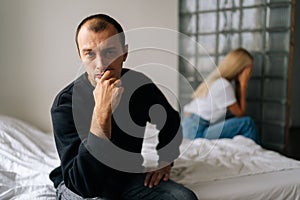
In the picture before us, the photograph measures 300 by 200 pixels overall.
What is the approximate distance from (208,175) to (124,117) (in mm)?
517

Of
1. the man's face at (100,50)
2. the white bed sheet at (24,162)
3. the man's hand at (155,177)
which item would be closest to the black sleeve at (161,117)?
the man's hand at (155,177)

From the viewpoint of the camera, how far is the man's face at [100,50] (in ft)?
3.68

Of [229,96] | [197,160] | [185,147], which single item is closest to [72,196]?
[197,160]

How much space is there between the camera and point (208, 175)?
1572mm

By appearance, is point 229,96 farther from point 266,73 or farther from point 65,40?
point 65,40

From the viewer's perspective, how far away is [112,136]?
3.93 feet

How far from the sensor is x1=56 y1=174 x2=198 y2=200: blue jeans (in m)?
1.19

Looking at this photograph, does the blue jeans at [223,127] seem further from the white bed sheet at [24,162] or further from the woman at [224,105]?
the white bed sheet at [24,162]

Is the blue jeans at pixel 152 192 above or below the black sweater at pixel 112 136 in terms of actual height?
below

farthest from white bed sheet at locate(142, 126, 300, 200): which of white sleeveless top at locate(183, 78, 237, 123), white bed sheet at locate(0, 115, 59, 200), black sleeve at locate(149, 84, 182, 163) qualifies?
white sleeveless top at locate(183, 78, 237, 123)

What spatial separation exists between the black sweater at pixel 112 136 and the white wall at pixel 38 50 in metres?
0.91

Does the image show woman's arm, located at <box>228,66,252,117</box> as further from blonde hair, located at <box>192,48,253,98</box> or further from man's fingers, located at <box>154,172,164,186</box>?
man's fingers, located at <box>154,172,164,186</box>

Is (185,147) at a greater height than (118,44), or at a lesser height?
lesser

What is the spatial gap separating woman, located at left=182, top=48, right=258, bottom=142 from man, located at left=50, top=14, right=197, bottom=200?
1.22 meters
